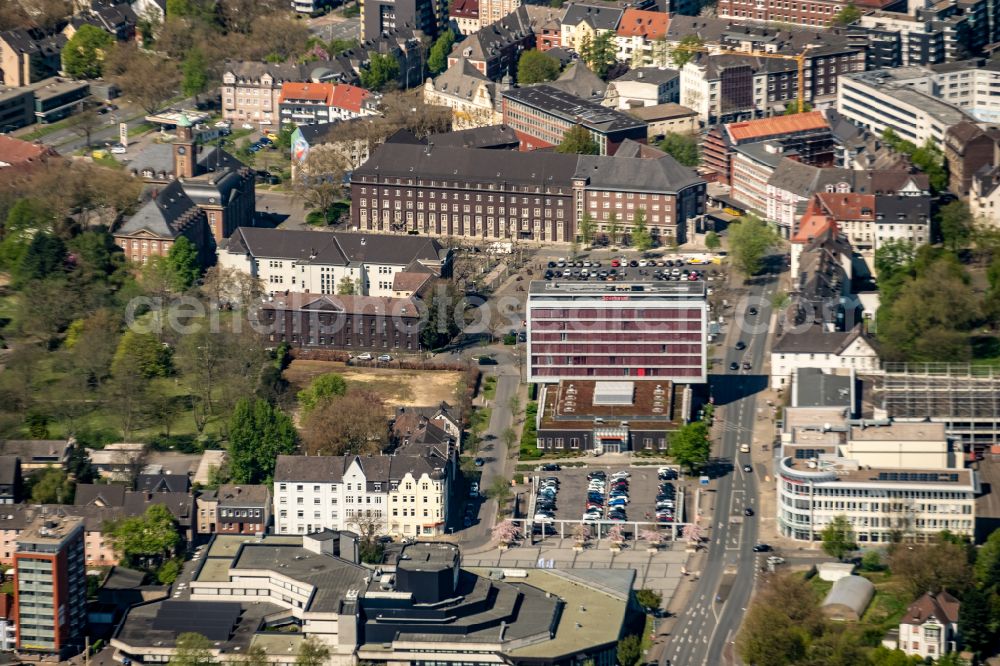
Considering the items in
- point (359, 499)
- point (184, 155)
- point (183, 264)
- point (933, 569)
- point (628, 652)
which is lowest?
point (628, 652)

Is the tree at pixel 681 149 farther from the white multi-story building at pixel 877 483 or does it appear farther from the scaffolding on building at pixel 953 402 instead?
the white multi-story building at pixel 877 483

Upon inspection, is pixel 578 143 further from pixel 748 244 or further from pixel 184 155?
pixel 184 155

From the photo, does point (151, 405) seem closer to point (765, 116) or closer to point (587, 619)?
point (587, 619)

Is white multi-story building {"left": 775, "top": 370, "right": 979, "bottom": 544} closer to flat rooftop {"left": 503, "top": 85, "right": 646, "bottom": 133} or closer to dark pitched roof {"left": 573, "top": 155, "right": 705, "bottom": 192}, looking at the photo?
dark pitched roof {"left": 573, "top": 155, "right": 705, "bottom": 192}

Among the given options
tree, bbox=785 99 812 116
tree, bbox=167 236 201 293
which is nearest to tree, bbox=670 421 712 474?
tree, bbox=167 236 201 293

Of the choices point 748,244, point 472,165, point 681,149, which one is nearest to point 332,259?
point 472,165

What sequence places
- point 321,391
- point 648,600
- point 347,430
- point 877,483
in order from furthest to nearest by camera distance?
point 321,391, point 347,430, point 877,483, point 648,600
